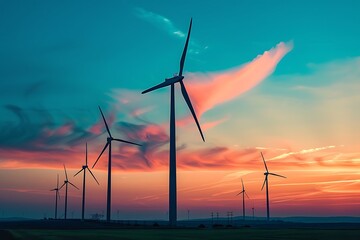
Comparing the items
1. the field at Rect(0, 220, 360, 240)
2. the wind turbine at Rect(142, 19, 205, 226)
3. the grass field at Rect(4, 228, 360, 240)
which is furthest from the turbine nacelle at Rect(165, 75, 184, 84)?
the grass field at Rect(4, 228, 360, 240)

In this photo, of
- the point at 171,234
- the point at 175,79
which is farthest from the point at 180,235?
the point at 175,79

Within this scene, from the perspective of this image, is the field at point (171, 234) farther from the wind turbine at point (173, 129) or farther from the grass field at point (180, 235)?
the wind turbine at point (173, 129)

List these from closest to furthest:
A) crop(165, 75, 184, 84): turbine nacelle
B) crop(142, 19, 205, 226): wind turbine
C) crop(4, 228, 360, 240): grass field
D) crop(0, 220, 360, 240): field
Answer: crop(4, 228, 360, 240): grass field
crop(0, 220, 360, 240): field
crop(142, 19, 205, 226): wind turbine
crop(165, 75, 184, 84): turbine nacelle

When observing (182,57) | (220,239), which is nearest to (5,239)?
(220,239)

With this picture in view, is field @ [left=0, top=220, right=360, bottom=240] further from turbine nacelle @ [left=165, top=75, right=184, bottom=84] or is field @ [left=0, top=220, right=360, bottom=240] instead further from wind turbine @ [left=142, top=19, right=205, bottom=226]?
turbine nacelle @ [left=165, top=75, right=184, bottom=84]

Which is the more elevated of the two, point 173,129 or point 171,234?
point 173,129

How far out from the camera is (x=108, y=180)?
165 meters

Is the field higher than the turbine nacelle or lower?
lower

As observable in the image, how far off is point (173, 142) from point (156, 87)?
22093 mm

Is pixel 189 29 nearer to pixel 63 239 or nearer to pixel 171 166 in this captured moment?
pixel 171 166

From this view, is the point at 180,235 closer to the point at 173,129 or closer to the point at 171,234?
the point at 171,234

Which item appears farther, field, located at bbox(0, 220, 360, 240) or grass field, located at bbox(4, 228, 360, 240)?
field, located at bbox(0, 220, 360, 240)

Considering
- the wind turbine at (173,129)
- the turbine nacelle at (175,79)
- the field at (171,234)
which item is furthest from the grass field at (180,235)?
the turbine nacelle at (175,79)

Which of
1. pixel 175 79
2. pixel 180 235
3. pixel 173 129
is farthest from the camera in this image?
pixel 175 79
